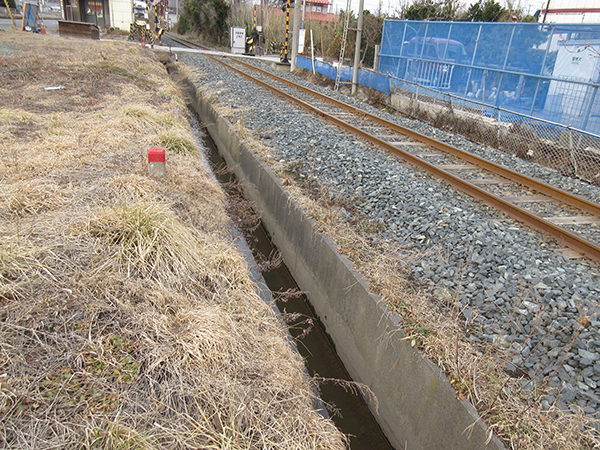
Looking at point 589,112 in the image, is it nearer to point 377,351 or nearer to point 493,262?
point 493,262

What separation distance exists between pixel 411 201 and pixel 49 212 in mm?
4222

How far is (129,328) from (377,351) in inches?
83.1

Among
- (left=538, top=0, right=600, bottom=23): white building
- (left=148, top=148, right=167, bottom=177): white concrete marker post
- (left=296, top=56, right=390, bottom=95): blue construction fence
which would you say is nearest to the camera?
(left=148, top=148, right=167, bottom=177): white concrete marker post

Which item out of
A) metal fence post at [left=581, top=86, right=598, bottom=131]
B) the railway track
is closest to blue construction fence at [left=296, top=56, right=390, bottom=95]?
the railway track

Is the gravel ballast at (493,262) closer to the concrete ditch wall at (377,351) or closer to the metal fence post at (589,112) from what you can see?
the concrete ditch wall at (377,351)

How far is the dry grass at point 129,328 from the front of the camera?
2258mm

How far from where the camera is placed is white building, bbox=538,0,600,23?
1647 cm

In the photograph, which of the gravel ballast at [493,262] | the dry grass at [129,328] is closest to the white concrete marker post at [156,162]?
the dry grass at [129,328]

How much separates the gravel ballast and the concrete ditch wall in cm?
56

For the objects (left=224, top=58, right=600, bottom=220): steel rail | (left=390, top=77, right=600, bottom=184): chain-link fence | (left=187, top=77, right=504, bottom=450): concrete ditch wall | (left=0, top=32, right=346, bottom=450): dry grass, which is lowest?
(left=187, top=77, right=504, bottom=450): concrete ditch wall

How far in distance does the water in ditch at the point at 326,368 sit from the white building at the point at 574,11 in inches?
677

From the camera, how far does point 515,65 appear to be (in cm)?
1130

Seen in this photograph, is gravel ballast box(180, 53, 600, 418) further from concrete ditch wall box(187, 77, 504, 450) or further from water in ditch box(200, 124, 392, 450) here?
water in ditch box(200, 124, 392, 450)

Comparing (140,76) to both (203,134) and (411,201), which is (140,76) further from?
(411,201)
